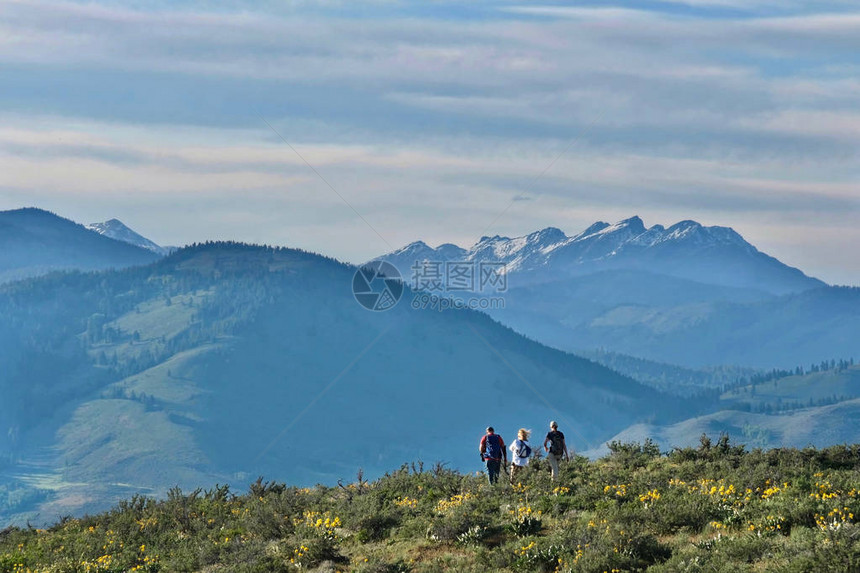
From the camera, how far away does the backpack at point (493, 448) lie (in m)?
30.9

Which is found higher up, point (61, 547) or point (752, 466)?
point (752, 466)

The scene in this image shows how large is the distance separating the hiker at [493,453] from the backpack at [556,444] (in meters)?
1.91

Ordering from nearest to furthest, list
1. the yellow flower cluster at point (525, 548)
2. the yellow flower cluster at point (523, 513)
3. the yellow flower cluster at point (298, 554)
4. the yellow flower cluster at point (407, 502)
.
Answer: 1. the yellow flower cluster at point (525, 548)
2. the yellow flower cluster at point (298, 554)
3. the yellow flower cluster at point (523, 513)
4. the yellow flower cluster at point (407, 502)

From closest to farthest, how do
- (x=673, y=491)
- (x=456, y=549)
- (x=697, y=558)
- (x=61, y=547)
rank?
(x=697, y=558) < (x=456, y=549) < (x=673, y=491) < (x=61, y=547)

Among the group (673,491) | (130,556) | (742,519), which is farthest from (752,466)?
(130,556)

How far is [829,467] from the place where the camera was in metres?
28.0

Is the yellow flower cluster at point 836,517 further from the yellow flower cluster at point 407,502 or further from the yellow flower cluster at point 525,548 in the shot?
the yellow flower cluster at point 407,502

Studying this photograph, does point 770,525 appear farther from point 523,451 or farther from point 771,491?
point 523,451

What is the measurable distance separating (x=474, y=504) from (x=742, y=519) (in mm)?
7269

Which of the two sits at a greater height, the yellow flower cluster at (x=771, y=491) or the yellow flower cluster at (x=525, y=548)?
the yellow flower cluster at (x=771, y=491)

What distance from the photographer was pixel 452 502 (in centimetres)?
2658

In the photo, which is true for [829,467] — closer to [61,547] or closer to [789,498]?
[789,498]

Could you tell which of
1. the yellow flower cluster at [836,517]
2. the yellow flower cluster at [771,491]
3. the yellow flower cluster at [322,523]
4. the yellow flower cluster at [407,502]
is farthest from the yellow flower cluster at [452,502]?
the yellow flower cluster at [836,517]

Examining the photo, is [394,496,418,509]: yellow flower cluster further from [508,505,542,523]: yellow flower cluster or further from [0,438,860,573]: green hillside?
[508,505,542,523]: yellow flower cluster
